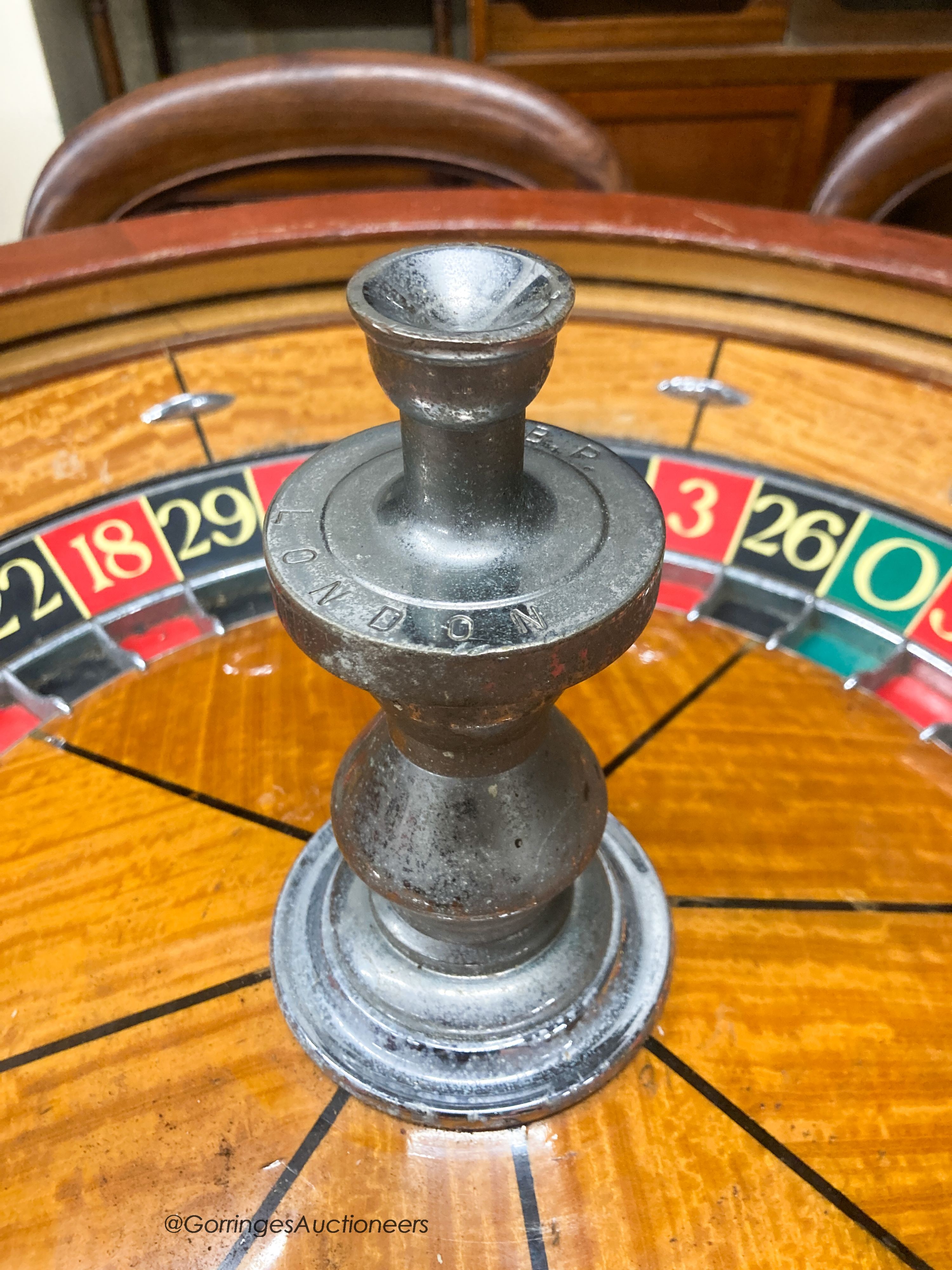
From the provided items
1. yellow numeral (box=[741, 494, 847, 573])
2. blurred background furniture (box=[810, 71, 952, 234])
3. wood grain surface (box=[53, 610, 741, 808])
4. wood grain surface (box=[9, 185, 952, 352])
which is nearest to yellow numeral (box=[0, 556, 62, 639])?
wood grain surface (box=[53, 610, 741, 808])

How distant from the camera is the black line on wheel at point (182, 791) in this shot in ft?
3.56

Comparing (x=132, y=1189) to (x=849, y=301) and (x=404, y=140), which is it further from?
(x=404, y=140)

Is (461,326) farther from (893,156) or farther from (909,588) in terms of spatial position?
(893,156)

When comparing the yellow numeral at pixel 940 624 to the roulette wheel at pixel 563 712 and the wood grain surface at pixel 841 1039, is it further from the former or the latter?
the wood grain surface at pixel 841 1039

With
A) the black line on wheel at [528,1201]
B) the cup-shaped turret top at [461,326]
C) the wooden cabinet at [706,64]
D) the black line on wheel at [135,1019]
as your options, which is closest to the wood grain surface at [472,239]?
the cup-shaped turret top at [461,326]

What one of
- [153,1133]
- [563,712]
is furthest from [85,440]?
[153,1133]

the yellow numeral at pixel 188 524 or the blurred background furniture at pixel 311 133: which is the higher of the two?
the blurred background furniture at pixel 311 133

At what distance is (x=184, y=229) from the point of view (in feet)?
4.26

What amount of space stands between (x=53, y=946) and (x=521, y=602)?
700 mm

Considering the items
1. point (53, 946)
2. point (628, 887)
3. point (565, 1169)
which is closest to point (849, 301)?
point (628, 887)

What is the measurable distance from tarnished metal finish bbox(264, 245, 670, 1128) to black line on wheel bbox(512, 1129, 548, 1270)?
0.03 m

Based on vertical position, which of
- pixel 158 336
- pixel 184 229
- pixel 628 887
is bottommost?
pixel 628 887

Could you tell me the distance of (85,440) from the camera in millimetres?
1284

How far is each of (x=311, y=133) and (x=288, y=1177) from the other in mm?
1804
